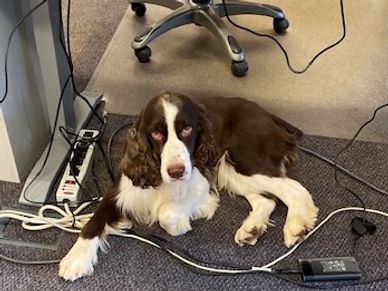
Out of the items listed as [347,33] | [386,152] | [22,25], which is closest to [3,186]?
[22,25]

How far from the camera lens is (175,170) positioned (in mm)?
1753

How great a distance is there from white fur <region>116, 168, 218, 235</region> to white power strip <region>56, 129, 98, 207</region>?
0.69ft

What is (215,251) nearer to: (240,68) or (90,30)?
(240,68)

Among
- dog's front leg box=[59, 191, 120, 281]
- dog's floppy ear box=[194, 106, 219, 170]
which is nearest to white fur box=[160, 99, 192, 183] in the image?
dog's floppy ear box=[194, 106, 219, 170]

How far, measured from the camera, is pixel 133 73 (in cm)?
283

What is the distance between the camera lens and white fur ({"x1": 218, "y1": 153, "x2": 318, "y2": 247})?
1.99 metres

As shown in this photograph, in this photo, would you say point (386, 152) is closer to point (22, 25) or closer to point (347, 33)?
point (347, 33)

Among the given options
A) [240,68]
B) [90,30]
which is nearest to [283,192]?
[240,68]

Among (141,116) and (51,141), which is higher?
(141,116)

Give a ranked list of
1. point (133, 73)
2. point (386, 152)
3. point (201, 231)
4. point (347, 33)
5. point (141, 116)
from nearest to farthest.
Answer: point (141, 116) → point (201, 231) → point (386, 152) → point (133, 73) → point (347, 33)

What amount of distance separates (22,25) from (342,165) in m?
1.23

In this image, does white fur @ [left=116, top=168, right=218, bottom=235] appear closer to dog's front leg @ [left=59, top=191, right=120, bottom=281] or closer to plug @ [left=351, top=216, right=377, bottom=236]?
dog's front leg @ [left=59, top=191, right=120, bottom=281]

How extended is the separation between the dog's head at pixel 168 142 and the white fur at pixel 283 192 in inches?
8.1

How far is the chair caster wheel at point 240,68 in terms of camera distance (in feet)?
9.04
